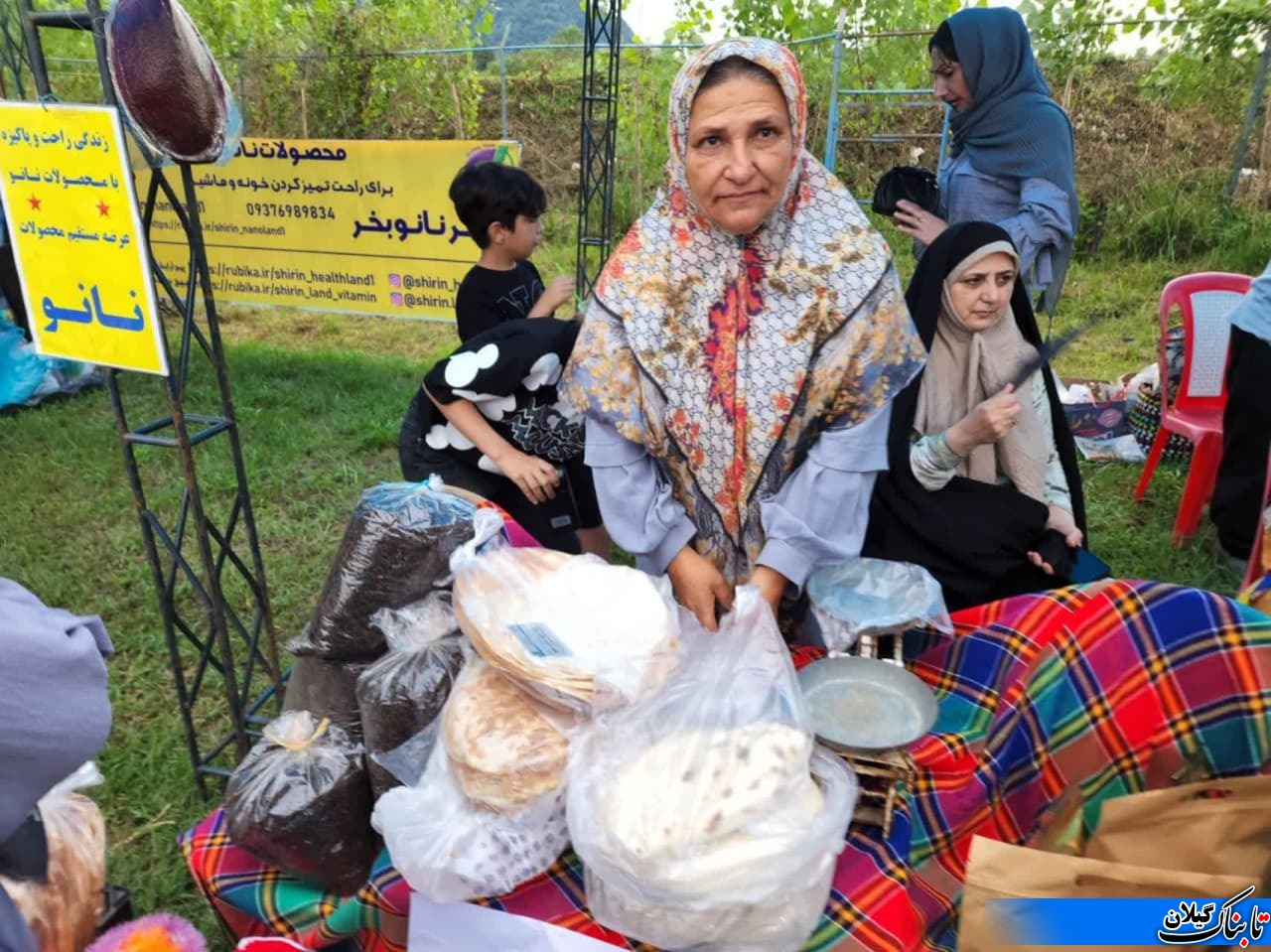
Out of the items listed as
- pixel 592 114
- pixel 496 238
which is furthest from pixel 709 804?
pixel 592 114

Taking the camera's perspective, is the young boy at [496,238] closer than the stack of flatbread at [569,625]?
No

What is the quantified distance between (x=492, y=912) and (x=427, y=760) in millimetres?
272

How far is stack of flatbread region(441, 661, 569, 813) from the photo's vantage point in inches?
49.1

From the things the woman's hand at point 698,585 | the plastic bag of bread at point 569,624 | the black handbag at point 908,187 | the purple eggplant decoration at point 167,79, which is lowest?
the woman's hand at point 698,585

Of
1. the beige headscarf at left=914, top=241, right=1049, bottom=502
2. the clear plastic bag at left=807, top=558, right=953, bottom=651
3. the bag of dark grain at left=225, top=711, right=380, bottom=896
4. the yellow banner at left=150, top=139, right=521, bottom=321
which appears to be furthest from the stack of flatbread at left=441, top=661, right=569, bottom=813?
the yellow banner at left=150, top=139, right=521, bottom=321

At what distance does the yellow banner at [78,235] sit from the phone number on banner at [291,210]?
446 cm

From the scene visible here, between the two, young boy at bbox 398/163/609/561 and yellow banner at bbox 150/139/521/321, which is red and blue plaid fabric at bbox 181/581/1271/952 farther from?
yellow banner at bbox 150/139/521/321

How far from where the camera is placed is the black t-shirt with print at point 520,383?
2340 mm

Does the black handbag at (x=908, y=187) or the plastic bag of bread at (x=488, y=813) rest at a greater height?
the black handbag at (x=908, y=187)

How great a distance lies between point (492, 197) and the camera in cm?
320

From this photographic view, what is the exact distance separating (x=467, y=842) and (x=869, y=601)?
85cm

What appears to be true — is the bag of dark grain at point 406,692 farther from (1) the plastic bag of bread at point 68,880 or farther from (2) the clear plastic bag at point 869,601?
(2) the clear plastic bag at point 869,601

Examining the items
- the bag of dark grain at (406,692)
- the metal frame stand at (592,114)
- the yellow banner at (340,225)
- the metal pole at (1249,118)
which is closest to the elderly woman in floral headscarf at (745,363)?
the bag of dark grain at (406,692)

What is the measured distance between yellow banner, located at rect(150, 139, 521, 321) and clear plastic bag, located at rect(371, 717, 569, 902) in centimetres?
496
